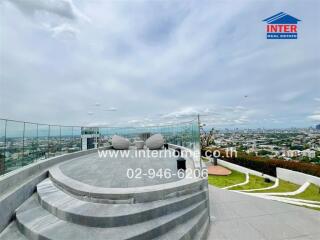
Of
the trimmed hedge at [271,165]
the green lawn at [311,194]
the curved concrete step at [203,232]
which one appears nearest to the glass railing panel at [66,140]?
the curved concrete step at [203,232]

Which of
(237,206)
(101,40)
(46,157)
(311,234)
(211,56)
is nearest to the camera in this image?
(311,234)

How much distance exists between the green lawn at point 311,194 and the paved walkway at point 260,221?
4883 millimetres

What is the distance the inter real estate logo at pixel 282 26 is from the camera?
958cm

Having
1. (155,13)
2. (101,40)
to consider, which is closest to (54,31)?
(101,40)

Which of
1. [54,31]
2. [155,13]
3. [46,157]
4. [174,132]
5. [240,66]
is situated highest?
[155,13]

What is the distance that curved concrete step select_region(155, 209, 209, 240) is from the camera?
3607 millimetres

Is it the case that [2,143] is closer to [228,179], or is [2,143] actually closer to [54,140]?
[54,140]

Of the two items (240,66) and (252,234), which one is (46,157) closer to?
(252,234)

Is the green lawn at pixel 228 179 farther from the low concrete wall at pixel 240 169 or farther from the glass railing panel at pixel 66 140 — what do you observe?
the glass railing panel at pixel 66 140

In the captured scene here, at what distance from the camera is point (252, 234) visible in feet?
14.2

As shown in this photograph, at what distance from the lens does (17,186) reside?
5.29 metres

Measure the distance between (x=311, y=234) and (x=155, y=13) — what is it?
395 inches

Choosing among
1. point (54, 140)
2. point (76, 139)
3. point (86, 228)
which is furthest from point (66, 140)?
point (86, 228)

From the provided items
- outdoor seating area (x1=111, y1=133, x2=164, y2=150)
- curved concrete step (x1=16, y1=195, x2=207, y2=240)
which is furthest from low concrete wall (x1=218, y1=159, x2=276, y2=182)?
curved concrete step (x1=16, y1=195, x2=207, y2=240)
